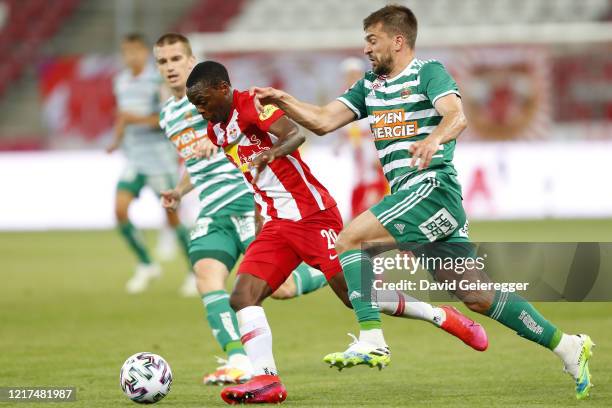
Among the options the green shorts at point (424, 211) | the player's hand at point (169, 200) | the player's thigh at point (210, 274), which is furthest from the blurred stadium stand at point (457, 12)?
the green shorts at point (424, 211)

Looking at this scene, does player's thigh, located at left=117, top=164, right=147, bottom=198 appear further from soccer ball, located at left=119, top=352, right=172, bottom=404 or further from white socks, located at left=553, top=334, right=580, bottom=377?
white socks, located at left=553, top=334, right=580, bottom=377

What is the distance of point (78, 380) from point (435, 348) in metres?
2.80

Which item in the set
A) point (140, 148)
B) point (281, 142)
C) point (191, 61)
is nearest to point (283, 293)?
point (281, 142)

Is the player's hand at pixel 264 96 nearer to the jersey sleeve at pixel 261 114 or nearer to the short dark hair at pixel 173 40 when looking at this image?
the jersey sleeve at pixel 261 114

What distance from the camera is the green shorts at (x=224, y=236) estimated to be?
844cm

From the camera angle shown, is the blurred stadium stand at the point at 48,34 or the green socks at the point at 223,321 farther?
the blurred stadium stand at the point at 48,34

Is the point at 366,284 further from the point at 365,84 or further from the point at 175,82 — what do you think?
the point at 175,82

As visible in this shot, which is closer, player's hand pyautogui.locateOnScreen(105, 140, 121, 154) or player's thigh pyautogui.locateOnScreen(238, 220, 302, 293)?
player's thigh pyautogui.locateOnScreen(238, 220, 302, 293)

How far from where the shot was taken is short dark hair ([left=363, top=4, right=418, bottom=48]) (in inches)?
283

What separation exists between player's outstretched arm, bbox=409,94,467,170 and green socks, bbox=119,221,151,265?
7480 mm

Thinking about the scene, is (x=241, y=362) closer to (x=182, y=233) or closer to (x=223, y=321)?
(x=223, y=321)

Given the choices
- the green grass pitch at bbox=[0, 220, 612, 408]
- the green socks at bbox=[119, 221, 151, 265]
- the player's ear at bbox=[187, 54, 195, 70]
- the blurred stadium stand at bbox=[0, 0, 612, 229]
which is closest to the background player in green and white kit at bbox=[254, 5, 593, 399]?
the green grass pitch at bbox=[0, 220, 612, 408]

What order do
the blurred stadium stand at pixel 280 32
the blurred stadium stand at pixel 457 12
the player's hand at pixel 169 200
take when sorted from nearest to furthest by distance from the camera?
the player's hand at pixel 169 200 → the blurred stadium stand at pixel 280 32 → the blurred stadium stand at pixel 457 12

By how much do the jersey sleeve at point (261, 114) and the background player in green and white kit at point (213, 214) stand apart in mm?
1191
